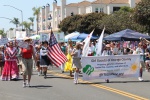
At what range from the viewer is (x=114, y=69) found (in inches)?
643

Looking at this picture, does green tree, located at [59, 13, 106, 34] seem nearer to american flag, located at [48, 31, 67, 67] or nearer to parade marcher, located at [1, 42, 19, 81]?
american flag, located at [48, 31, 67, 67]

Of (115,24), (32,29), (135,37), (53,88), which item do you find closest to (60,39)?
(135,37)

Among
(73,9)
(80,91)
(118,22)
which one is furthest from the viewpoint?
(73,9)

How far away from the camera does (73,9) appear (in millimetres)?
112000

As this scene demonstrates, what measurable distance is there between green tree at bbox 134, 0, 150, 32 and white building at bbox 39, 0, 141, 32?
42582mm

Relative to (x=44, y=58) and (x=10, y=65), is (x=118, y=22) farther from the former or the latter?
(x=10, y=65)

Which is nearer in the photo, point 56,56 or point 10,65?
point 10,65

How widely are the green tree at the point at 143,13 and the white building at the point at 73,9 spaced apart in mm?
42582

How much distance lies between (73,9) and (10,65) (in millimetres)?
95538

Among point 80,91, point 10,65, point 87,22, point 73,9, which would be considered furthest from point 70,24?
point 80,91

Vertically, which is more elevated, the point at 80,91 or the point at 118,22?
the point at 118,22

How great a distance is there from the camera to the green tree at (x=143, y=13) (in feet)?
126

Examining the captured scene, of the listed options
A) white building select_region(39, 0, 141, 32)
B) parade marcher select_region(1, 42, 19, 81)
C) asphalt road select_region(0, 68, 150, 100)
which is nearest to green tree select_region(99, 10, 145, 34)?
white building select_region(39, 0, 141, 32)

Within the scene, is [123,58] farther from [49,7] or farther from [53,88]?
[49,7]
